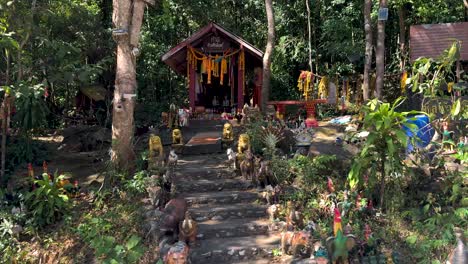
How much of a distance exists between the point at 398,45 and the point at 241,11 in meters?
7.82

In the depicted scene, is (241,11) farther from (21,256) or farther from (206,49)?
(21,256)

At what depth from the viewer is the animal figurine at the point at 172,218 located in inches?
251

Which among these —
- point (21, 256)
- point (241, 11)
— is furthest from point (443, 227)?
point (241, 11)

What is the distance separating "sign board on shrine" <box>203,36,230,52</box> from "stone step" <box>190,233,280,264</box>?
8387 mm

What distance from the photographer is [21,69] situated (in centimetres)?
916

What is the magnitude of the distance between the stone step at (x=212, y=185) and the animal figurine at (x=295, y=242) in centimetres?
215

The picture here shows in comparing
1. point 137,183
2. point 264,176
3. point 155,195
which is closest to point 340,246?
point 264,176

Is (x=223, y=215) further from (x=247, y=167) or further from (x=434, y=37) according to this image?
(x=434, y=37)

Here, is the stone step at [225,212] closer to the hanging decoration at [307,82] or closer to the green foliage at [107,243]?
the green foliage at [107,243]

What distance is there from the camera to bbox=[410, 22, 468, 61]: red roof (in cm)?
1440

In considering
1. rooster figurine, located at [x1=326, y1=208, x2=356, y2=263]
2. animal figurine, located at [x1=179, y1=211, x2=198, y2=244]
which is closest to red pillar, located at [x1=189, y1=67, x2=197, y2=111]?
animal figurine, located at [x1=179, y1=211, x2=198, y2=244]

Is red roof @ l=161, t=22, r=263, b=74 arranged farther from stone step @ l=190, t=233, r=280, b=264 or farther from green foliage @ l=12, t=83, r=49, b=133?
stone step @ l=190, t=233, r=280, b=264

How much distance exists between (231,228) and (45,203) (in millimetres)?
3278

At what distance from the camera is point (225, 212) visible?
7.38 metres
